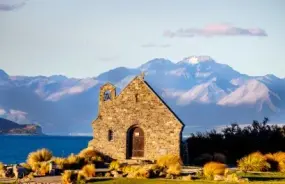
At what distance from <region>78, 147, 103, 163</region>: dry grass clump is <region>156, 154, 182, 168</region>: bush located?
4.69 metres

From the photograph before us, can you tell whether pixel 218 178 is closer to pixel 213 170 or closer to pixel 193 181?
pixel 213 170

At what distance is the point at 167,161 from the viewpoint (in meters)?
50.5

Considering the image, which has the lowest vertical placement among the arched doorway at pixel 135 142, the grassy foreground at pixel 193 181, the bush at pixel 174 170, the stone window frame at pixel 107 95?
the grassy foreground at pixel 193 181

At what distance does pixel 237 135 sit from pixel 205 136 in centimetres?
265

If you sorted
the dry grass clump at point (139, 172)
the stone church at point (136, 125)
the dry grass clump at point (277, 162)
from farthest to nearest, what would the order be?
the stone church at point (136, 125), the dry grass clump at point (277, 162), the dry grass clump at point (139, 172)

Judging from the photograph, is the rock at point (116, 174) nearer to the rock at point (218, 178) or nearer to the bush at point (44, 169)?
the bush at point (44, 169)

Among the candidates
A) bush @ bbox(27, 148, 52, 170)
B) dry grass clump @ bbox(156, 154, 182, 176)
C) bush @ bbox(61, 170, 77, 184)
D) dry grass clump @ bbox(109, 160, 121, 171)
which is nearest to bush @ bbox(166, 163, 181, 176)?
dry grass clump @ bbox(156, 154, 182, 176)

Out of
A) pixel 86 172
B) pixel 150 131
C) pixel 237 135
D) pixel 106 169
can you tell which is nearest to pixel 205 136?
pixel 237 135

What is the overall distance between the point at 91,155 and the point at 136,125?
3.96 meters

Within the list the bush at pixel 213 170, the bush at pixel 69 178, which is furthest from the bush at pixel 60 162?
the bush at pixel 213 170

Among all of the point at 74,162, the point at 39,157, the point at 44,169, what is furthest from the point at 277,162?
the point at 39,157

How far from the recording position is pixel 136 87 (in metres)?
56.0

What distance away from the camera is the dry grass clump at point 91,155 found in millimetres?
53125

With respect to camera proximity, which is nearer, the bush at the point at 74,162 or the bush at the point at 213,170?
the bush at the point at 213,170
